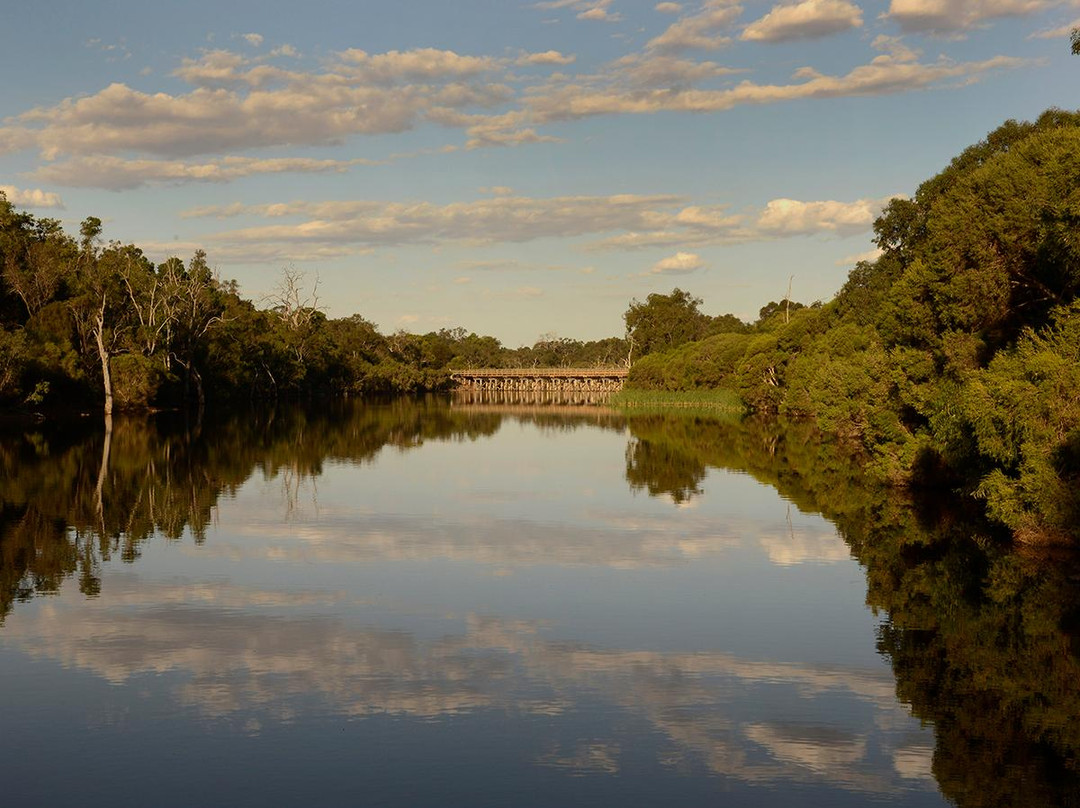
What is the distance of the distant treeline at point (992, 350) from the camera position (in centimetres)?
2600

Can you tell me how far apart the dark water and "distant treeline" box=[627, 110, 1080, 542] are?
7.35 feet

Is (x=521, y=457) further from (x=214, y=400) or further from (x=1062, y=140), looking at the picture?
(x=214, y=400)

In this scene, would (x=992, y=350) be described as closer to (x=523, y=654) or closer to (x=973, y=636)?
(x=973, y=636)

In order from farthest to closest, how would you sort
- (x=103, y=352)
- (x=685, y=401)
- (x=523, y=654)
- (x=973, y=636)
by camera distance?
(x=685, y=401)
(x=103, y=352)
(x=973, y=636)
(x=523, y=654)

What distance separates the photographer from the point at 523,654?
691 inches

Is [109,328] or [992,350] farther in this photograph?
[109,328]

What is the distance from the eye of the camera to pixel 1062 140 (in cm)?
3269

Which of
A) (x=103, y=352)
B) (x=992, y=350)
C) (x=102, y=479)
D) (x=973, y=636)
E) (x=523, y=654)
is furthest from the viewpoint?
(x=103, y=352)

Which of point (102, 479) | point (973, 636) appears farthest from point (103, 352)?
Answer: point (973, 636)

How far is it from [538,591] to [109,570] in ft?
31.0

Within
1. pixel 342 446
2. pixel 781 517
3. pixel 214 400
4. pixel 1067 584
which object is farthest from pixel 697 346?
pixel 1067 584

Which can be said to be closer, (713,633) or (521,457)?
(713,633)

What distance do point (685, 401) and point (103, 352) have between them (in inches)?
2520

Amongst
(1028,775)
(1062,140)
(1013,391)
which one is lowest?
(1028,775)
